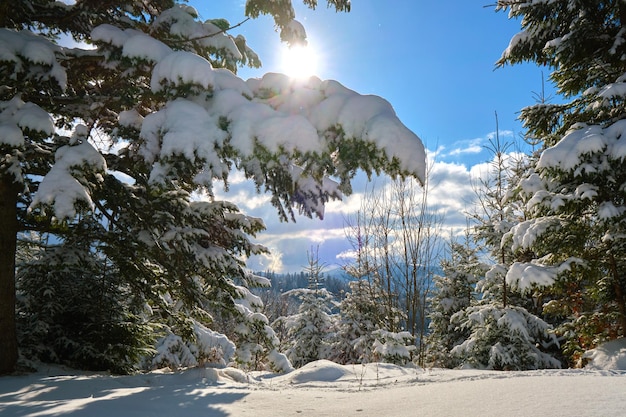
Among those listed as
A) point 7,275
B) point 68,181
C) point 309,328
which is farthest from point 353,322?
point 68,181

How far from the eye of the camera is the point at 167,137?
3.07m

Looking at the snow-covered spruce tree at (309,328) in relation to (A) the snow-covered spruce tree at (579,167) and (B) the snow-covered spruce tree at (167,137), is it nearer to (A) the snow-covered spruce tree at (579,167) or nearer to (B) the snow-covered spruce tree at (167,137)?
(A) the snow-covered spruce tree at (579,167)

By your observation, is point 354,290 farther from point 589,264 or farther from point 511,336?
point 589,264

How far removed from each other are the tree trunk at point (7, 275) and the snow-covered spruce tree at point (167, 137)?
0.05 ft

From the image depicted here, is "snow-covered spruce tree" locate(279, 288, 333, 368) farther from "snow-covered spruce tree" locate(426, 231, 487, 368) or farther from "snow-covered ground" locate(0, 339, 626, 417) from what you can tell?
"snow-covered ground" locate(0, 339, 626, 417)

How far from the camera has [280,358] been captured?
14508 mm

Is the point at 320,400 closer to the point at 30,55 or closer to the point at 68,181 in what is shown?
the point at 68,181

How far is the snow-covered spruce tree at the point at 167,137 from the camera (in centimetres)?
316

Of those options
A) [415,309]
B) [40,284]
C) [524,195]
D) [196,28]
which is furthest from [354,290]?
[196,28]

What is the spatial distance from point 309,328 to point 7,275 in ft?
57.2

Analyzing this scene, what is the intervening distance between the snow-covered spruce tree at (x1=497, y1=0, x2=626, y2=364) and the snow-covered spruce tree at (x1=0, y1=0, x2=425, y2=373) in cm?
439

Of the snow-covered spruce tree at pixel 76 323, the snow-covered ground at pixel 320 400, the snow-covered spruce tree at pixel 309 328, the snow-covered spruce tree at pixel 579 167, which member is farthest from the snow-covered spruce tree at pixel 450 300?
the snow-covered spruce tree at pixel 76 323

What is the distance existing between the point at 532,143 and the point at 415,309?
680cm

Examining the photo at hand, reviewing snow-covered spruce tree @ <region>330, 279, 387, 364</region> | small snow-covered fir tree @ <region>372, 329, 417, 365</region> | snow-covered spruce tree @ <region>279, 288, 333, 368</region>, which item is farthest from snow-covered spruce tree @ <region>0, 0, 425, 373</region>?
snow-covered spruce tree @ <region>279, 288, 333, 368</region>
